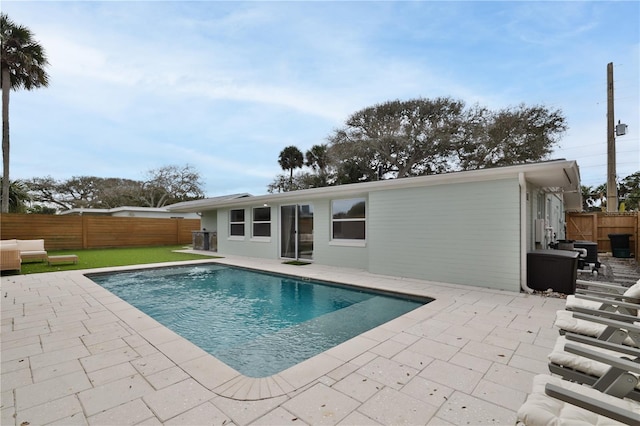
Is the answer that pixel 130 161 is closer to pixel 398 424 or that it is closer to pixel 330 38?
pixel 330 38

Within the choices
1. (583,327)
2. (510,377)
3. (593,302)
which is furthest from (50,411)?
(593,302)

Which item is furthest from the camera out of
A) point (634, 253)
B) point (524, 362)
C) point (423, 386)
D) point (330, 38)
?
point (634, 253)

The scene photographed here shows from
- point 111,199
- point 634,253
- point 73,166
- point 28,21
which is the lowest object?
point 634,253

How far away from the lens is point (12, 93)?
1380 centimetres

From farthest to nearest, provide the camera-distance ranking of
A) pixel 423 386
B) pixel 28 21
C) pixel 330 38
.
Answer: pixel 28 21
pixel 330 38
pixel 423 386

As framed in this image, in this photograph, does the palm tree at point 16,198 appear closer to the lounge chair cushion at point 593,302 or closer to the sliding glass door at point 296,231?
the sliding glass door at point 296,231

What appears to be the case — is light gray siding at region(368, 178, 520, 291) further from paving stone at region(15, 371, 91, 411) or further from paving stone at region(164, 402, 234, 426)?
paving stone at region(15, 371, 91, 411)

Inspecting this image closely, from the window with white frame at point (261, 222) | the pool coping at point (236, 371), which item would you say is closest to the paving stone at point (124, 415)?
the pool coping at point (236, 371)

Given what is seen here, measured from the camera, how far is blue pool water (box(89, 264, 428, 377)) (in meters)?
3.52

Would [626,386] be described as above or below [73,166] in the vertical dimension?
below

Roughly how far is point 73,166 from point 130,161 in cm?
696

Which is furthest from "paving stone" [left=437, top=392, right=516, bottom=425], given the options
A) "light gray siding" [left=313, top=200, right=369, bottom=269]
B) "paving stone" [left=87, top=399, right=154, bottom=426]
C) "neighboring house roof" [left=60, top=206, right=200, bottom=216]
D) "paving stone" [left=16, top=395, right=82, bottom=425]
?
"neighboring house roof" [left=60, top=206, right=200, bottom=216]

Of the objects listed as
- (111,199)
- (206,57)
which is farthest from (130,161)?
(206,57)

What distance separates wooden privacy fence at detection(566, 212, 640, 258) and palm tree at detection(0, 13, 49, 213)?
2507cm
